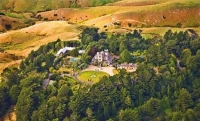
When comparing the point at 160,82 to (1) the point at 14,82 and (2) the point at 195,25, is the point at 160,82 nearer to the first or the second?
(1) the point at 14,82

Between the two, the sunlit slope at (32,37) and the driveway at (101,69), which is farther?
the sunlit slope at (32,37)

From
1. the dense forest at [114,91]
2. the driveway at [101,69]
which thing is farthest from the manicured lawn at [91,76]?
the dense forest at [114,91]

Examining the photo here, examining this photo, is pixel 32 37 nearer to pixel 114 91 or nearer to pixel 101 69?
pixel 101 69

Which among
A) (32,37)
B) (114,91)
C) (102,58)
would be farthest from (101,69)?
(32,37)

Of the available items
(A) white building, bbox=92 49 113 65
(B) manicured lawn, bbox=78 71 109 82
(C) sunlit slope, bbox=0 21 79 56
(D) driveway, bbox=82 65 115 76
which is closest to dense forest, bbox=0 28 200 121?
(D) driveway, bbox=82 65 115 76

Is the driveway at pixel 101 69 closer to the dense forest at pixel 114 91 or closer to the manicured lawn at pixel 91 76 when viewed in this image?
the dense forest at pixel 114 91

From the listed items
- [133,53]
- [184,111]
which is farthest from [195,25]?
[184,111]
